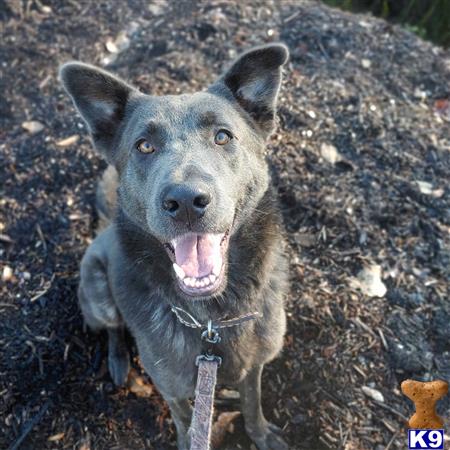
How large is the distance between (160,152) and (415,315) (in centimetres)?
238

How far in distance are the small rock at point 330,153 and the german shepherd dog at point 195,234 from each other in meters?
1.62

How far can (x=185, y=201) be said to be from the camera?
235cm

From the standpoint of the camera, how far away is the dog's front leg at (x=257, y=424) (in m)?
3.35

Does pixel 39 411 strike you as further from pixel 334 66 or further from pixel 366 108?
pixel 334 66

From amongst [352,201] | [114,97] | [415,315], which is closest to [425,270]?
[415,315]

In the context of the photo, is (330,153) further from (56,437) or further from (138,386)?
(56,437)

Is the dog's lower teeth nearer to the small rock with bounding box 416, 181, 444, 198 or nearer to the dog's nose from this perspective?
the dog's nose

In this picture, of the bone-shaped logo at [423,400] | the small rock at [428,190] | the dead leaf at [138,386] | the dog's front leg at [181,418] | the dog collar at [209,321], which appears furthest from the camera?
the small rock at [428,190]

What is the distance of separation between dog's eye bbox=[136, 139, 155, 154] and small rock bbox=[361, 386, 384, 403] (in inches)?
87.3

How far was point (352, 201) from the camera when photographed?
14.7 feet

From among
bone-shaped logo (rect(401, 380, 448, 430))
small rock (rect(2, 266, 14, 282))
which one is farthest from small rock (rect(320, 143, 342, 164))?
small rock (rect(2, 266, 14, 282))

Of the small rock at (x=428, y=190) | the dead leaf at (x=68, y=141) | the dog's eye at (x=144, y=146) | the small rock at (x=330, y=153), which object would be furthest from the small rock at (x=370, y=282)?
the dead leaf at (x=68, y=141)

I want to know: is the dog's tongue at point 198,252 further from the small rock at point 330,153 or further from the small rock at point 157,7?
the small rock at point 157,7

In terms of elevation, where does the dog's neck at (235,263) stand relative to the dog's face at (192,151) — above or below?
below
